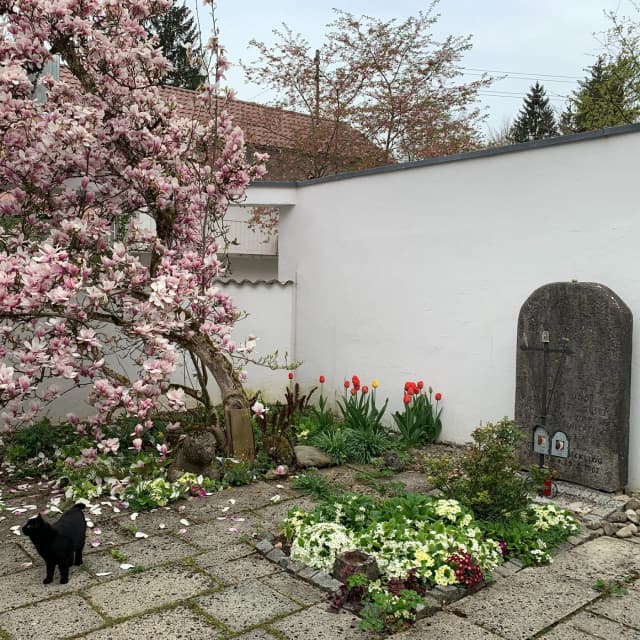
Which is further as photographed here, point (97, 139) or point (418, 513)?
point (97, 139)

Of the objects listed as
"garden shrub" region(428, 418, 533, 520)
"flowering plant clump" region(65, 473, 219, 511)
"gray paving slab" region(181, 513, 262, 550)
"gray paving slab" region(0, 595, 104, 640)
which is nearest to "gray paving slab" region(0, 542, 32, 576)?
"gray paving slab" region(0, 595, 104, 640)

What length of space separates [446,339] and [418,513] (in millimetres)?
2807

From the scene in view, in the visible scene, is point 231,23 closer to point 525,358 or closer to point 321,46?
point 525,358

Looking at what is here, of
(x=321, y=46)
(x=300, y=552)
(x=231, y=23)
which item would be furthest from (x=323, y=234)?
(x=321, y=46)

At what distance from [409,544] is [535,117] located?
32601mm

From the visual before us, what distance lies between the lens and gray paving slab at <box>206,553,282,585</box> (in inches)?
133

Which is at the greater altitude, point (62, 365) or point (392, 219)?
point (392, 219)

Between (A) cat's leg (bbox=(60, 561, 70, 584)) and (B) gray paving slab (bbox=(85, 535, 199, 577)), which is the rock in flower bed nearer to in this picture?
(B) gray paving slab (bbox=(85, 535, 199, 577))

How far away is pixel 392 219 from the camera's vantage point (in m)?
6.97

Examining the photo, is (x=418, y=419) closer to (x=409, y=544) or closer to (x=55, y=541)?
(x=409, y=544)

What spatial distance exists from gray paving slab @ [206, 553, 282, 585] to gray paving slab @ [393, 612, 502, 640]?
2.92 ft

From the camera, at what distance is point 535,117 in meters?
32.2

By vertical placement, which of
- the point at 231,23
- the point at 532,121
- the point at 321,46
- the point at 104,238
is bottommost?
the point at 104,238

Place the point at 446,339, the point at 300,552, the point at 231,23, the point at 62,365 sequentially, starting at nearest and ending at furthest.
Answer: the point at 300,552 < the point at 62,365 < the point at 231,23 < the point at 446,339
